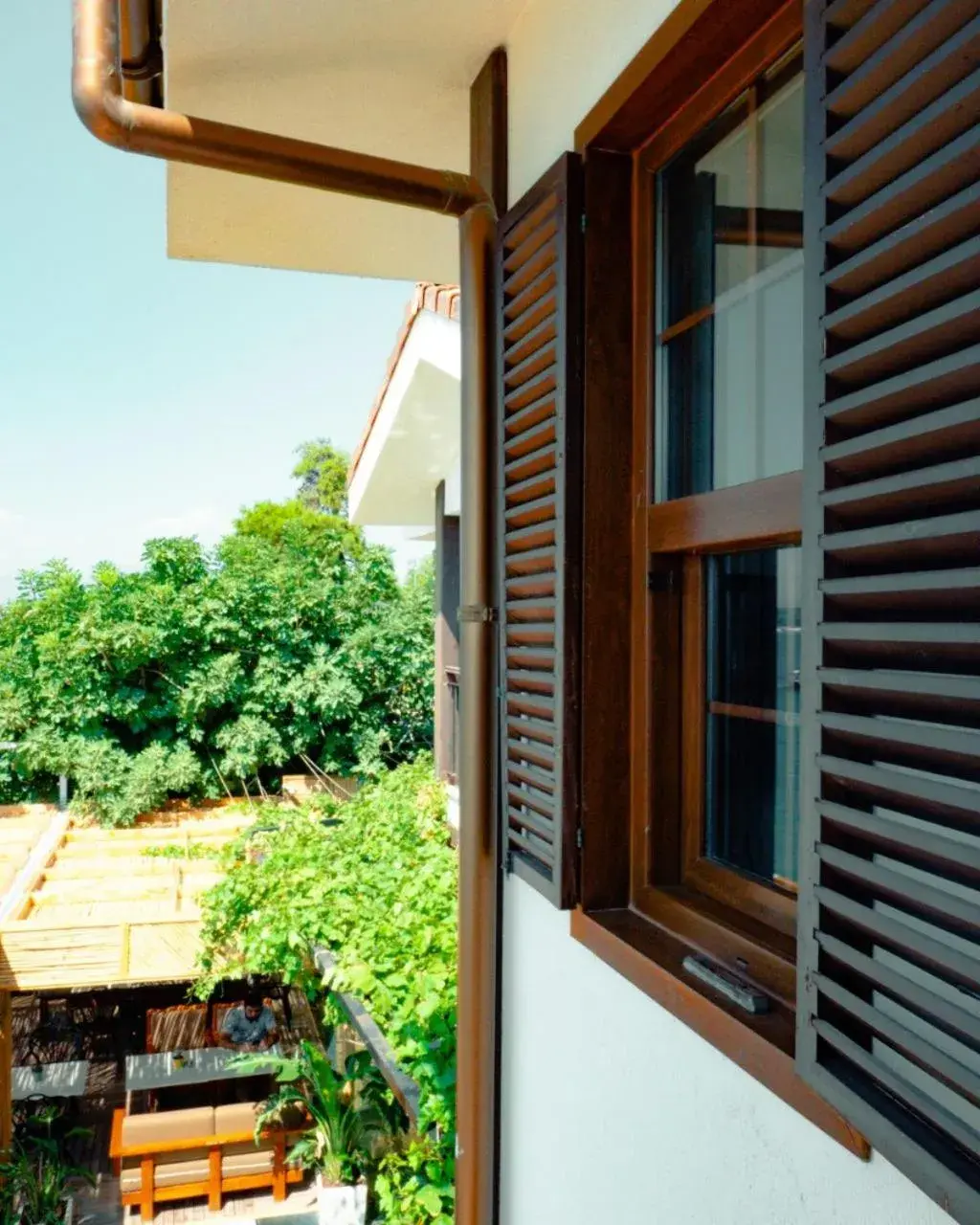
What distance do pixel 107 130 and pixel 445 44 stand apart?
84 cm

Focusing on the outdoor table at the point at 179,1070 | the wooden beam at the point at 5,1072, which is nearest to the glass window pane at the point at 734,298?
the wooden beam at the point at 5,1072

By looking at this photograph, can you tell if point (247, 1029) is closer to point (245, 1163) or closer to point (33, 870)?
point (245, 1163)

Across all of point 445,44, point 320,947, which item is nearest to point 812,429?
point 445,44

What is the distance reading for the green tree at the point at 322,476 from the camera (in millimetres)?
27766

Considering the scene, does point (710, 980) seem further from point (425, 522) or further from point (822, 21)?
point (425, 522)

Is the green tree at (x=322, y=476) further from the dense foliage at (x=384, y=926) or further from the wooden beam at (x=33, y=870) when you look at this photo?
the dense foliage at (x=384, y=926)

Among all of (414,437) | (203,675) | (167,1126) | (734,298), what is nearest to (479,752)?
(734,298)

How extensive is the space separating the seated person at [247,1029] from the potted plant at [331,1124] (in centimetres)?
128

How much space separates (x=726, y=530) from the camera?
1.44m

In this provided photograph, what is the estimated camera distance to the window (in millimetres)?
1402

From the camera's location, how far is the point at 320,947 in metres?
4.77

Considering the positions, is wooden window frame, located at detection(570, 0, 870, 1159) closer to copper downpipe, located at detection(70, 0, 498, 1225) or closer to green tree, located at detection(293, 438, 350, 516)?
copper downpipe, located at detection(70, 0, 498, 1225)

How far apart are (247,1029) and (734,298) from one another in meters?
8.44

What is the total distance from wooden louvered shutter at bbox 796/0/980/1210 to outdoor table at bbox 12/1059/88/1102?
8.89 meters
